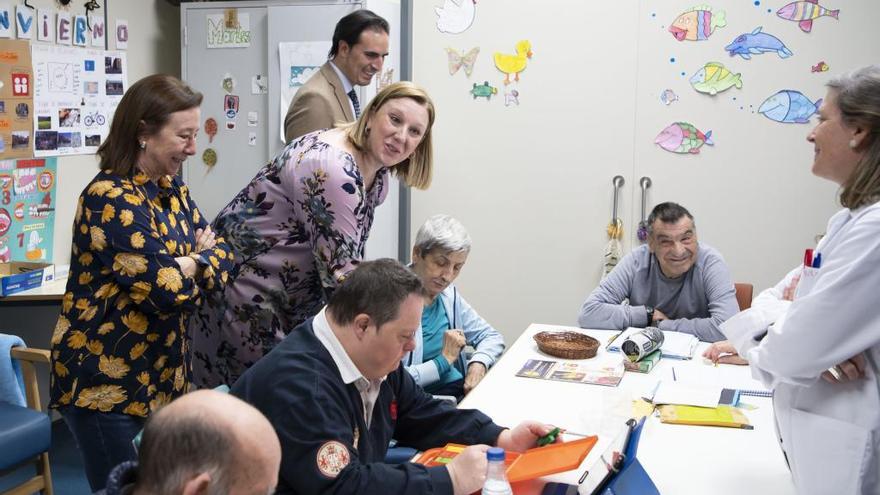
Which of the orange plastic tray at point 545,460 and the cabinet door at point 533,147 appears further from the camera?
the cabinet door at point 533,147

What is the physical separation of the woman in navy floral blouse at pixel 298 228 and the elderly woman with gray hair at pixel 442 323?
1.77 ft

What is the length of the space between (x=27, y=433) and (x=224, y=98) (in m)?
2.13

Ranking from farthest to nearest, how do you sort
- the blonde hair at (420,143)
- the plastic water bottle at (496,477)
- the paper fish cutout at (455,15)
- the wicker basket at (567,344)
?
the paper fish cutout at (455,15)
the wicker basket at (567,344)
the blonde hair at (420,143)
the plastic water bottle at (496,477)

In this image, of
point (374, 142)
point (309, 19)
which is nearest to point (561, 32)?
point (309, 19)

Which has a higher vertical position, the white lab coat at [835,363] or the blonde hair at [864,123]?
the blonde hair at [864,123]

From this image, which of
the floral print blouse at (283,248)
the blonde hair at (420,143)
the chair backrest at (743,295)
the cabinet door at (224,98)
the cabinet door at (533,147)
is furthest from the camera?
the cabinet door at (533,147)

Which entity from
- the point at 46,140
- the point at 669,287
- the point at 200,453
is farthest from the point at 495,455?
the point at 46,140

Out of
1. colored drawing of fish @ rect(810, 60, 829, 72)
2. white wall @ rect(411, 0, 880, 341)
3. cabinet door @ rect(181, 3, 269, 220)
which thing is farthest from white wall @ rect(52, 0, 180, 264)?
colored drawing of fish @ rect(810, 60, 829, 72)

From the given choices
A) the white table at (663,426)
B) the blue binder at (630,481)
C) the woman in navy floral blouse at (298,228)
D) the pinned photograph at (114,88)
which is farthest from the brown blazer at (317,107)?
the blue binder at (630,481)

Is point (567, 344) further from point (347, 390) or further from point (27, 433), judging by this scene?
point (27, 433)

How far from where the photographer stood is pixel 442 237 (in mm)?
2830

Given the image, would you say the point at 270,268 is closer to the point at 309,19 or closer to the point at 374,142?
the point at 374,142

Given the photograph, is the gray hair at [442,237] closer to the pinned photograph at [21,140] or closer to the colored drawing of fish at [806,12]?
the pinned photograph at [21,140]

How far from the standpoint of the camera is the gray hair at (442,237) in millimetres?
2830
